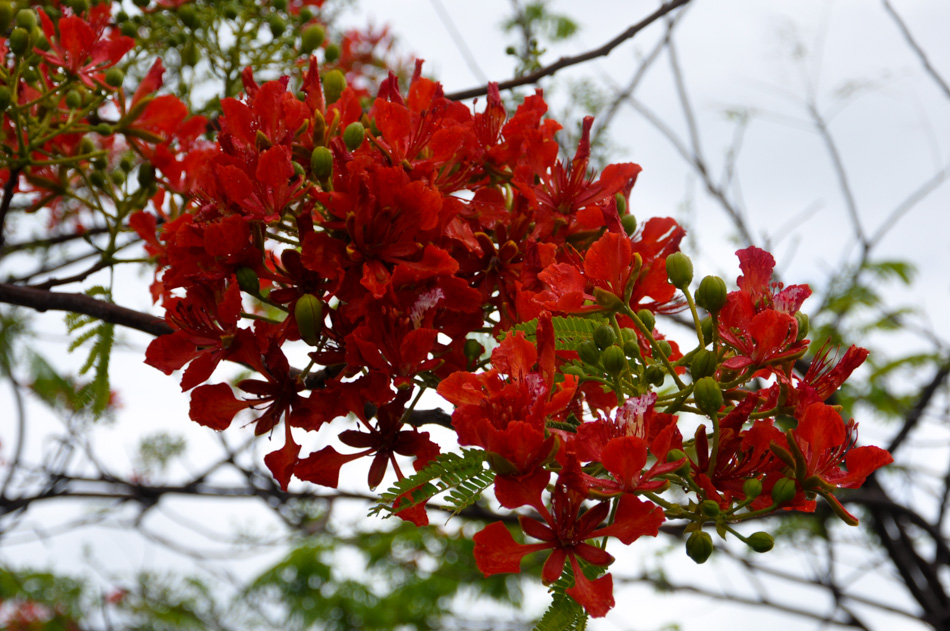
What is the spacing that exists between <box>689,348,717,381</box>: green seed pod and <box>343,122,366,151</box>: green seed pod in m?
0.64

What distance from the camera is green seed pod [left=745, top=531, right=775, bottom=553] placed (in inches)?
38.2

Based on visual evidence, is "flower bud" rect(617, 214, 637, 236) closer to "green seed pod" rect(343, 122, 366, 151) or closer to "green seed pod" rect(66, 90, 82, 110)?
"green seed pod" rect(343, 122, 366, 151)

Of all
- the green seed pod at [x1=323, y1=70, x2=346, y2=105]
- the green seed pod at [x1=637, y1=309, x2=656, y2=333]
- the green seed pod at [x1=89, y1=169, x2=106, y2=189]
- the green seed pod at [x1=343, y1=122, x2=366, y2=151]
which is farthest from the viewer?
the green seed pod at [x1=89, y1=169, x2=106, y2=189]

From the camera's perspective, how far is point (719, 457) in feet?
3.23

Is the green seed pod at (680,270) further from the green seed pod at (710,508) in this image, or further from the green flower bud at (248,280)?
the green flower bud at (248,280)

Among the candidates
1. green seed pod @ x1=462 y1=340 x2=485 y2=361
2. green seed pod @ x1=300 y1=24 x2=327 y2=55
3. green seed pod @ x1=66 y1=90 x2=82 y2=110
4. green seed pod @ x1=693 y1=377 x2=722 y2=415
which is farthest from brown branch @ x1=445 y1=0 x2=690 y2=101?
green seed pod @ x1=693 y1=377 x2=722 y2=415

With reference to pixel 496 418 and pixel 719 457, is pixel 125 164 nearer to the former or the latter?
pixel 496 418

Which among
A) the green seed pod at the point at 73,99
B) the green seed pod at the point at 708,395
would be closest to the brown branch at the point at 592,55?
the green seed pod at the point at 73,99

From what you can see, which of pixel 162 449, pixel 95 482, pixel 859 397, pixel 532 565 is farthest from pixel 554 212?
pixel 162 449

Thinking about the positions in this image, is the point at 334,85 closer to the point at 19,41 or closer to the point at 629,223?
the point at 629,223

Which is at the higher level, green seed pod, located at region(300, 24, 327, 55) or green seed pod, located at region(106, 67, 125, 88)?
green seed pod, located at region(300, 24, 327, 55)

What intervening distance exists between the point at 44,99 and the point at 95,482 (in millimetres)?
2223

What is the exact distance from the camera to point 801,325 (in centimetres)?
104

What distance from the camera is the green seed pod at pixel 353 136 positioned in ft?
4.06
